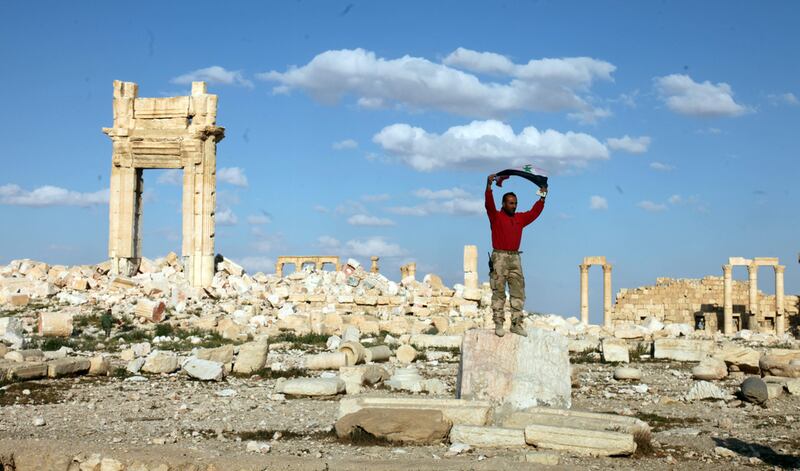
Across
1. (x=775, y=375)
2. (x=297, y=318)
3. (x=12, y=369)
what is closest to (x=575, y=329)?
(x=297, y=318)

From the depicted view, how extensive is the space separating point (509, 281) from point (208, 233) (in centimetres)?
2054

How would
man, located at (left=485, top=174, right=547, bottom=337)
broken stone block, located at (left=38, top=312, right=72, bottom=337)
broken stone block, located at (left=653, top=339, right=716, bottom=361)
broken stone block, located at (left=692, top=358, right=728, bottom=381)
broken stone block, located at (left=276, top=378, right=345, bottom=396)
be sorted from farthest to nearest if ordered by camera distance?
broken stone block, located at (left=38, top=312, right=72, bottom=337)
broken stone block, located at (left=653, top=339, right=716, bottom=361)
broken stone block, located at (left=692, top=358, right=728, bottom=381)
broken stone block, located at (left=276, top=378, right=345, bottom=396)
man, located at (left=485, top=174, right=547, bottom=337)

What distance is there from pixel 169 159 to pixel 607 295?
64.8 feet

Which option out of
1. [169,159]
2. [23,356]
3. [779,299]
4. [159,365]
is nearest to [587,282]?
[779,299]

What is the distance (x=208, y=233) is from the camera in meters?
28.6

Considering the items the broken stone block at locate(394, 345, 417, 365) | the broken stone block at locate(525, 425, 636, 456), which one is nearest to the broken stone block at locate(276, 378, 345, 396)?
the broken stone block at locate(525, 425, 636, 456)

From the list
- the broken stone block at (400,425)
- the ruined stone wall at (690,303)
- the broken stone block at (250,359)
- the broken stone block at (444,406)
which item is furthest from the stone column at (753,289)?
the broken stone block at (400,425)

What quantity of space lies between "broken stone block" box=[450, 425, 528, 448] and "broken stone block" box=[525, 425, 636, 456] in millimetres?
102

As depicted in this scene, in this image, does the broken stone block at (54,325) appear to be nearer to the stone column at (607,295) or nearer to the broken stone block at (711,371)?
the broken stone block at (711,371)

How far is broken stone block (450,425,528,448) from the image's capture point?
8078 mm

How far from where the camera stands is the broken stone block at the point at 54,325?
19719mm

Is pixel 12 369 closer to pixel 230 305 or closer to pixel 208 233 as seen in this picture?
pixel 230 305

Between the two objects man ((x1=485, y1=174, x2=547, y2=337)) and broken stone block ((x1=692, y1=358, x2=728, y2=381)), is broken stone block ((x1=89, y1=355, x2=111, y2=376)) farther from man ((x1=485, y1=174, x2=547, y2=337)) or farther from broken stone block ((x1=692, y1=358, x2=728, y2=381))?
broken stone block ((x1=692, y1=358, x2=728, y2=381))

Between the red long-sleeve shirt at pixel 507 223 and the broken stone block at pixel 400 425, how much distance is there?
2076 mm
